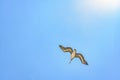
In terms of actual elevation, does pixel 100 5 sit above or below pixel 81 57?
above

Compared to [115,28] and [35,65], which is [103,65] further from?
[35,65]

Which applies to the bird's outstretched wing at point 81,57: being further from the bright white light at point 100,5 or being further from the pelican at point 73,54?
the bright white light at point 100,5

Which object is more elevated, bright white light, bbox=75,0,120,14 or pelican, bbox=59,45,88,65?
bright white light, bbox=75,0,120,14

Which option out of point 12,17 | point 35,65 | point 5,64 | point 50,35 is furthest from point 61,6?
point 5,64

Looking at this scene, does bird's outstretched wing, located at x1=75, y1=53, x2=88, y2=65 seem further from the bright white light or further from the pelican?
the bright white light

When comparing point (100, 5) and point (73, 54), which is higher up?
point (100, 5)

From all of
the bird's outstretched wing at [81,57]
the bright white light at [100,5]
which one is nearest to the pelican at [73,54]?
the bird's outstretched wing at [81,57]

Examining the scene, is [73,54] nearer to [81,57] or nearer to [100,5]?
[81,57]

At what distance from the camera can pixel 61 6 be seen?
1.56 metres


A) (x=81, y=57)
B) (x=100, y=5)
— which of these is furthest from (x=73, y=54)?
(x=100, y=5)

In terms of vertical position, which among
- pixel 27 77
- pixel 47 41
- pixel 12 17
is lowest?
pixel 27 77

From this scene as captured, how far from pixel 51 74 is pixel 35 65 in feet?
0.41

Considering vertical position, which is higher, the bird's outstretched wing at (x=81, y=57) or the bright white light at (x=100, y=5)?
the bright white light at (x=100, y=5)

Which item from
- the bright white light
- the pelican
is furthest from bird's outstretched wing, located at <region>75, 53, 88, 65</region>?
the bright white light
